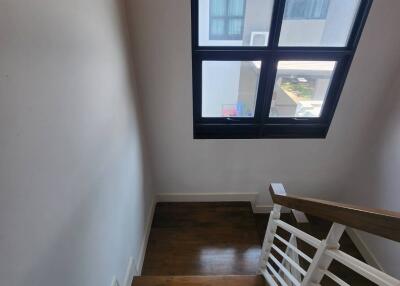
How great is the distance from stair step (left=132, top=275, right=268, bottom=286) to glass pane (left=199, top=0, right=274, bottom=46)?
1.83 m

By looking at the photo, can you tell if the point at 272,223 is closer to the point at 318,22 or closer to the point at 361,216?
the point at 361,216

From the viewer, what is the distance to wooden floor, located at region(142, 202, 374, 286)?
205cm

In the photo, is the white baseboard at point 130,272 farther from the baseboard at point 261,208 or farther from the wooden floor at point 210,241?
the baseboard at point 261,208

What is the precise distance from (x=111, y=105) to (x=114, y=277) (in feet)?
3.48

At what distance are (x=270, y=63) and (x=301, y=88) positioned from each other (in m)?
0.43

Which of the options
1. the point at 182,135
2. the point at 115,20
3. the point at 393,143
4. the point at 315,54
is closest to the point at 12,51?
the point at 115,20

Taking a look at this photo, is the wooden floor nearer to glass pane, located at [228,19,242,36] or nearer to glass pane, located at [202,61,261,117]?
glass pane, located at [202,61,261,117]

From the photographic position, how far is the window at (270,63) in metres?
1.69

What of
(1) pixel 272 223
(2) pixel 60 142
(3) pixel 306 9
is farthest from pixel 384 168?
(2) pixel 60 142

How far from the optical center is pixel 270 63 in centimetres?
185

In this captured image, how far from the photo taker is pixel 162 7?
5.26ft

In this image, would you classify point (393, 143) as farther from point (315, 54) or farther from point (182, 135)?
point (182, 135)

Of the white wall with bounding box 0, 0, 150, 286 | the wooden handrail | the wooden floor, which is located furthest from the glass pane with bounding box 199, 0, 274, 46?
the wooden floor

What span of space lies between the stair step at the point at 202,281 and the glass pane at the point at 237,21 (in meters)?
1.83
